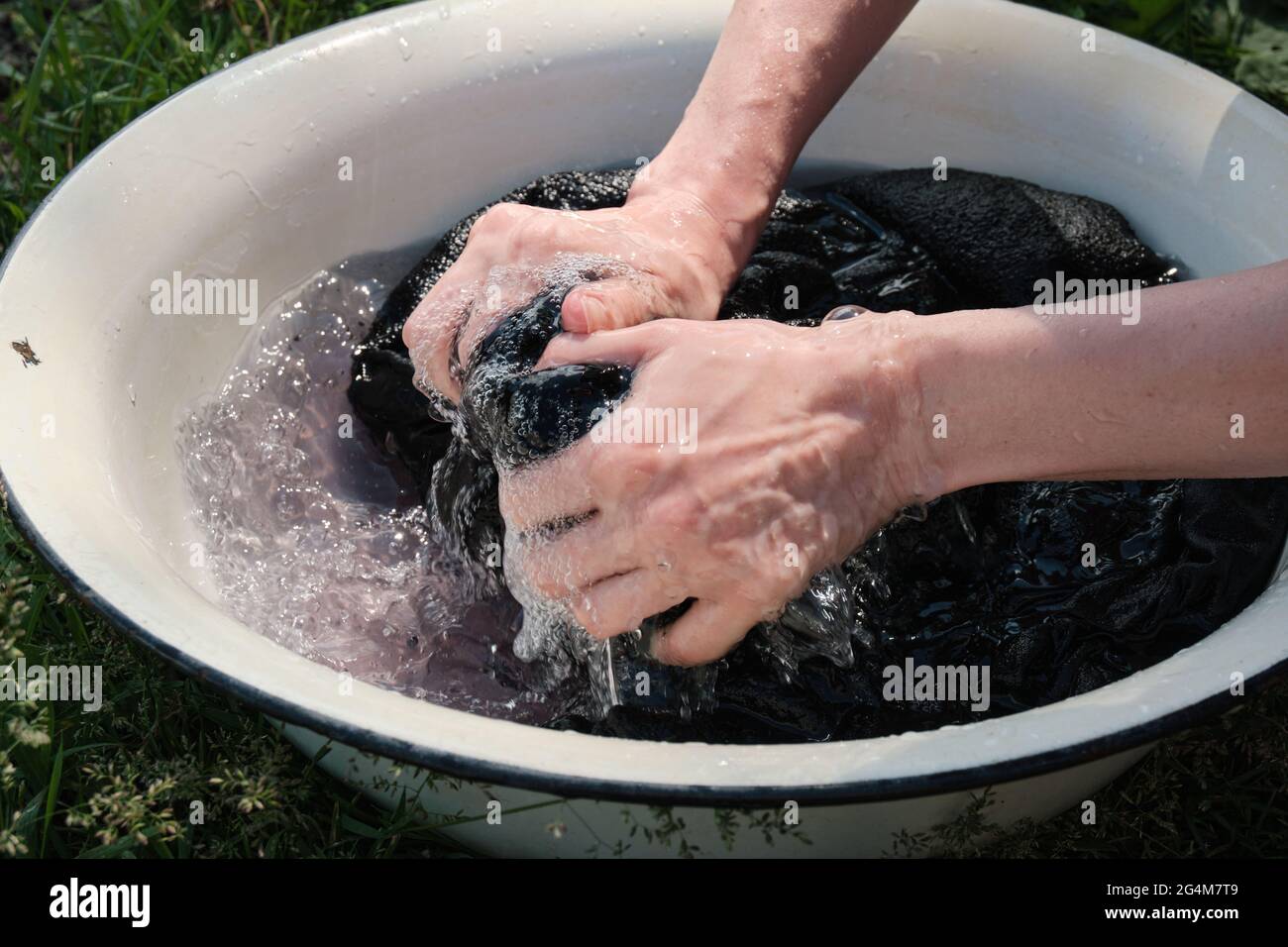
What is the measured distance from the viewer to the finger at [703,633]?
1234 mm

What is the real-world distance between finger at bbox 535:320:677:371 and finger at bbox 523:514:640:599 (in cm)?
16

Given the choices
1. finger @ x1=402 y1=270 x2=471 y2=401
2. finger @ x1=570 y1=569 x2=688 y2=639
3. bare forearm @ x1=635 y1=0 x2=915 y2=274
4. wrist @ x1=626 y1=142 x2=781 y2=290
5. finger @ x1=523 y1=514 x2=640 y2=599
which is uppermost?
bare forearm @ x1=635 y1=0 x2=915 y2=274

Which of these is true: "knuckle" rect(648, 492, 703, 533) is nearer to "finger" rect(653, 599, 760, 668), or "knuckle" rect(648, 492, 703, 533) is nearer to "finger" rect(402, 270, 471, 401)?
"finger" rect(653, 599, 760, 668)

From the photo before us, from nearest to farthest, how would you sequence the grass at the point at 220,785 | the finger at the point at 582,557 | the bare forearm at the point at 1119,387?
1. the bare forearm at the point at 1119,387
2. the finger at the point at 582,557
3. the grass at the point at 220,785

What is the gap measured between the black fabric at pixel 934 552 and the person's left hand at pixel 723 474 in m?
0.06

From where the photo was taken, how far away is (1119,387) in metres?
1.14

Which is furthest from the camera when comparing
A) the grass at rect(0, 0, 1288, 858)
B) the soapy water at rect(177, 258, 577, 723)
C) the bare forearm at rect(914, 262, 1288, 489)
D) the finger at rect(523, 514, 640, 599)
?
the soapy water at rect(177, 258, 577, 723)

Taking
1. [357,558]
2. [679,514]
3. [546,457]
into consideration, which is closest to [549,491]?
Result: [546,457]

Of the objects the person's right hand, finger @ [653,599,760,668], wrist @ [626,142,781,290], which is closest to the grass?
finger @ [653,599,760,668]

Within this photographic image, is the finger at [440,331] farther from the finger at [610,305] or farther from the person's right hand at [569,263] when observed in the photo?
the finger at [610,305]

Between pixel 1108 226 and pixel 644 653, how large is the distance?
0.89 meters

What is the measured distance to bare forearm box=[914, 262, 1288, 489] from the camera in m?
1.10

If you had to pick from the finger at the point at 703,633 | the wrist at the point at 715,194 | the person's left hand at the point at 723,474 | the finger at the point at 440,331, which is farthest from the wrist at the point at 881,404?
the finger at the point at 440,331
